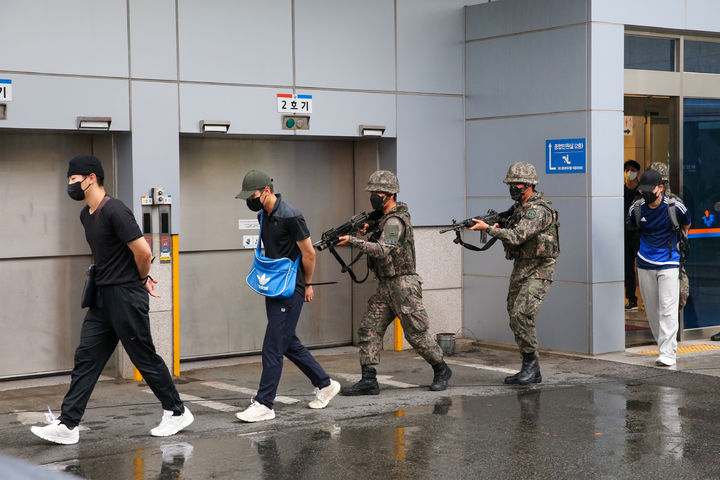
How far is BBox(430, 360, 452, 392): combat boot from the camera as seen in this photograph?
922 centimetres

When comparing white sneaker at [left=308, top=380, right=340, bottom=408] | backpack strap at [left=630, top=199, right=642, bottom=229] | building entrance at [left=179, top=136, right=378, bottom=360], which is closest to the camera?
white sneaker at [left=308, top=380, right=340, bottom=408]

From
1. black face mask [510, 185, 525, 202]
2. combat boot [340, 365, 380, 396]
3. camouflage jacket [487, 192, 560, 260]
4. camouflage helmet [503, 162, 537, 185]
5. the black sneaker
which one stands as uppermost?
camouflage helmet [503, 162, 537, 185]

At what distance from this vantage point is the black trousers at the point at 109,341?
7227 millimetres

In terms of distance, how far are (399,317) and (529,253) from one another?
1409 millimetres

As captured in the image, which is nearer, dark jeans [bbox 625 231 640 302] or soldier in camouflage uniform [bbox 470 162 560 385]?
soldier in camouflage uniform [bbox 470 162 560 385]

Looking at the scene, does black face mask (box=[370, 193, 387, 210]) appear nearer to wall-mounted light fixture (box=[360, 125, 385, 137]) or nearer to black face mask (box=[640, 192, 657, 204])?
wall-mounted light fixture (box=[360, 125, 385, 137])

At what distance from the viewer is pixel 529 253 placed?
9.45 meters

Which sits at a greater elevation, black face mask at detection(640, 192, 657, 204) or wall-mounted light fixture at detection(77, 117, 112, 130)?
wall-mounted light fixture at detection(77, 117, 112, 130)

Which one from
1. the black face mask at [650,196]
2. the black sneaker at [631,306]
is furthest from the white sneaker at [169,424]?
the black sneaker at [631,306]

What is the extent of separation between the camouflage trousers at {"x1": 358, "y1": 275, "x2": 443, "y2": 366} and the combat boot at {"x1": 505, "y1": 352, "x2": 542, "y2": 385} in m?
0.82

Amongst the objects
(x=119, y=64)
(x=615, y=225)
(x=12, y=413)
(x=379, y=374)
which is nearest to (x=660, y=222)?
(x=615, y=225)

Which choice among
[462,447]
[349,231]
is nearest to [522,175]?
[349,231]

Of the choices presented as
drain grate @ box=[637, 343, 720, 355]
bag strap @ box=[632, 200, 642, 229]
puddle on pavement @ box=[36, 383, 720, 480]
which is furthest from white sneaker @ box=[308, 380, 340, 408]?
drain grate @ box=[637, 343, 720, 355]

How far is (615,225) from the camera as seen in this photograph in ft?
36.3
